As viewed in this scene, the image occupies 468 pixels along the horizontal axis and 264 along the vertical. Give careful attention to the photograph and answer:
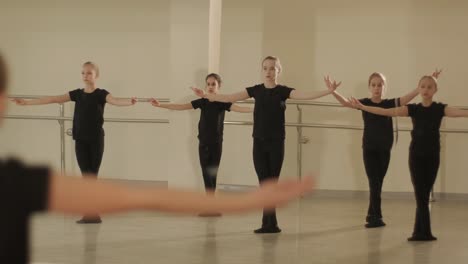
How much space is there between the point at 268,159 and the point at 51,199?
564cm

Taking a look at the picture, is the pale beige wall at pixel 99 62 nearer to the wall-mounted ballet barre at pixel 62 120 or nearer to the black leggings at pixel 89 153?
the wall-mounted ballet barre at pixel 62 120

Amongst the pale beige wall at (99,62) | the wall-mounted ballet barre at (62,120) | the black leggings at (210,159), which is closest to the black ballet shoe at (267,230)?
the black leggings at (210,159)

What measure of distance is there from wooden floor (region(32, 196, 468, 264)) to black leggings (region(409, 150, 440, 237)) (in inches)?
7.3

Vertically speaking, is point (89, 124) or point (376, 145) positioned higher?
point (89, 124)

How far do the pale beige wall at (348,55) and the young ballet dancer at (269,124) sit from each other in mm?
3146

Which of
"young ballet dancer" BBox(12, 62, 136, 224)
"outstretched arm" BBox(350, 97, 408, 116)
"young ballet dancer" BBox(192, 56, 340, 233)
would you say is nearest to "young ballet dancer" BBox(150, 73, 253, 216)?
"young ballet dancer" BBox(12, 62, 136, 224)

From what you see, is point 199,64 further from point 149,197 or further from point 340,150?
point 149,197

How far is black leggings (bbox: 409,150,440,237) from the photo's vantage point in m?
6.41

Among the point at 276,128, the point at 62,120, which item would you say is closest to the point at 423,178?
the point at 276,128

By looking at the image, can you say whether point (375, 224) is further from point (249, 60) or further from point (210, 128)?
point (249, 60)

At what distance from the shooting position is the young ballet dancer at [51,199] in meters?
1.21

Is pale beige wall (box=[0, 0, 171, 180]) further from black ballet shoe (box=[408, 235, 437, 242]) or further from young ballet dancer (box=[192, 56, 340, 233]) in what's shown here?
black ballet shoe (box=[408, 235, 437, 242])

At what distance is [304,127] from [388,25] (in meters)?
1.71

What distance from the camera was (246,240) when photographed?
20.9 feet
